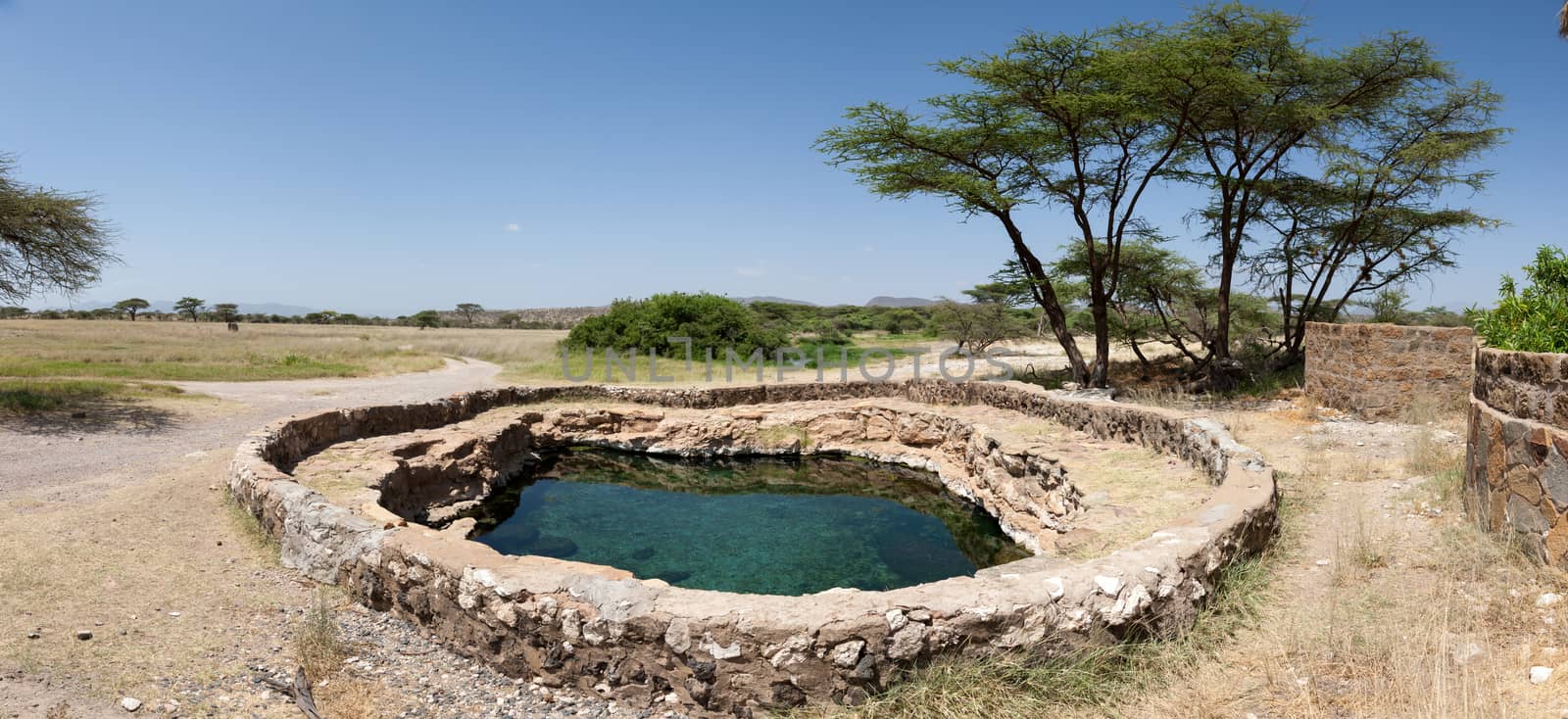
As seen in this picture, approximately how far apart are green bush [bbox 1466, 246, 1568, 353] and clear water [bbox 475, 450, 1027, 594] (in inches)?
176

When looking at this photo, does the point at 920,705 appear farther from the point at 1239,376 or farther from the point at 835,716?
the point at 1239,376

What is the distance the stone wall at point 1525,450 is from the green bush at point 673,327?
2125 centimetres

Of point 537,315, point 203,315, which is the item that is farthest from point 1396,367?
point 537,315

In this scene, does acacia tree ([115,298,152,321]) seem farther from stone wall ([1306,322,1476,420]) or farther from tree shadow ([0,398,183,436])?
stone wall ([1306,322,1476,420])

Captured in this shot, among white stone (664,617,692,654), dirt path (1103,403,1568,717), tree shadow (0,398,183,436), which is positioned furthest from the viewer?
tree shadow (0,398,183,436)

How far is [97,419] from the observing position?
10891 millimetres

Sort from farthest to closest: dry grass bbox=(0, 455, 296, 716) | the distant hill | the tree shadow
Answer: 1. the distant hill
2. the tree shadow
3. dry grass bbox=(0, 455, 296, 716)

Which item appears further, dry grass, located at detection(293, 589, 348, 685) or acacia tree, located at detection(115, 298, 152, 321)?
acacia tree, located at detection(115, 298, 152, 321)

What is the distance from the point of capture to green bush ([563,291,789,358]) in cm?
2498

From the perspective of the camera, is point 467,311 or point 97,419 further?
point 467,311

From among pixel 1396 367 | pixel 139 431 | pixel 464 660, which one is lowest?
pixel 464 660

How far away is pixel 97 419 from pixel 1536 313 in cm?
1595

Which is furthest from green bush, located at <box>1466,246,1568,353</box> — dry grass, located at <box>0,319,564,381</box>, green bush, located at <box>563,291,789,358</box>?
green bush, located at <box>563,291,789,358</box>

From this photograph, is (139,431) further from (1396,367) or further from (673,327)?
(1396,367)
